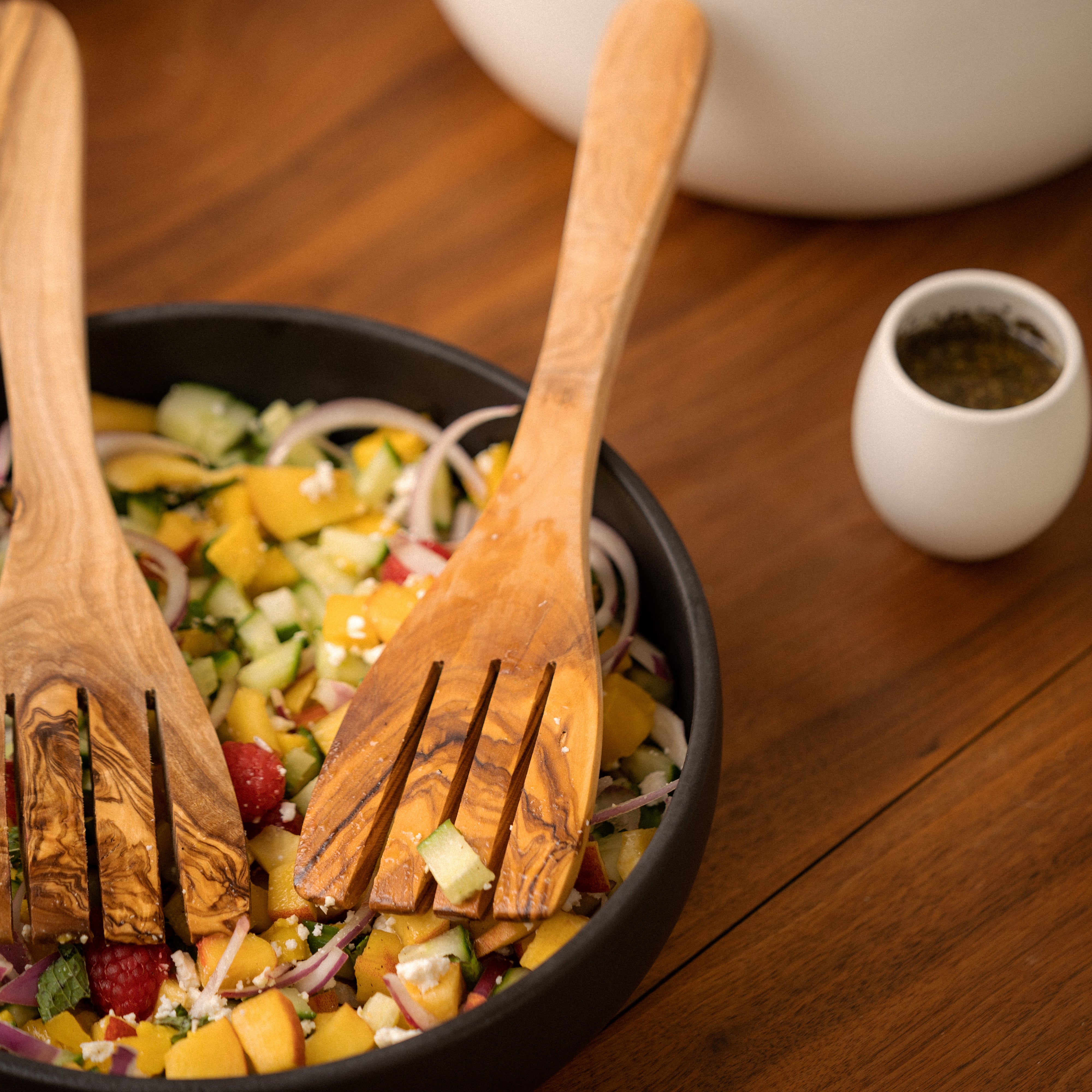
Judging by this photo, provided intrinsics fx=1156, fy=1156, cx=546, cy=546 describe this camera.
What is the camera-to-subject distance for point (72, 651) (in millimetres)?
909

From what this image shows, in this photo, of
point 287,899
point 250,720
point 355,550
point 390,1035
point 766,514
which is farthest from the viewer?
point 766,514

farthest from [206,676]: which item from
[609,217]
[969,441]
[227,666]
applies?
[969,441]

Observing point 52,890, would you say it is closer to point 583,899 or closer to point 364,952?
point 364,952

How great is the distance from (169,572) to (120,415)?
0.19m

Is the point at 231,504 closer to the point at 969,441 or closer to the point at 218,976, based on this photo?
the point at 218,976

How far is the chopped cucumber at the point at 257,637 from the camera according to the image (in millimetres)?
1050

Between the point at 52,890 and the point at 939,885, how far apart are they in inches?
28.0

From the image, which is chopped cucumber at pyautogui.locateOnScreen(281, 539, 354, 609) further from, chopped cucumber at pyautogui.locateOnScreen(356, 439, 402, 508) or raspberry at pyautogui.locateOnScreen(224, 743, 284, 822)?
raspberry at pyautogui.locateOnScreen(224, 743, 284, 822)

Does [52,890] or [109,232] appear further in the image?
[109,232]

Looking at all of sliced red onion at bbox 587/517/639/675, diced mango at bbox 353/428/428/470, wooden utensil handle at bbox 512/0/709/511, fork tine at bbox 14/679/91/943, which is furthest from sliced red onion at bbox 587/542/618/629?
fork tine at bbox 14/679/91/943

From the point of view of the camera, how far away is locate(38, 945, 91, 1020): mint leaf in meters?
0.84

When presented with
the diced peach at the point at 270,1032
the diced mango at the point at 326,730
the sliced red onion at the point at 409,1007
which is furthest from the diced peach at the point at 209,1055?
the diced mango at the point at 326,730

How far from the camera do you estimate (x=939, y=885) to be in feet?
3.26

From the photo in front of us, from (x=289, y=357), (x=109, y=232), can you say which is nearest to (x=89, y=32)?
(x=109, y=232)
